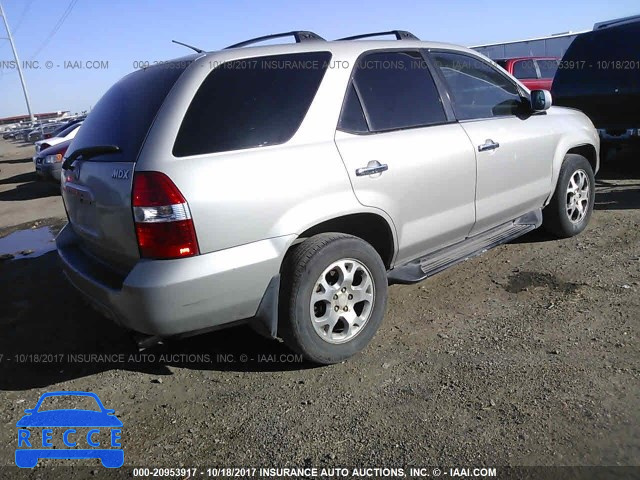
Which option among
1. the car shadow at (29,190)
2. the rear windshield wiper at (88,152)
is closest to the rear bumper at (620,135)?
the rear windshield wiper at (88,152)

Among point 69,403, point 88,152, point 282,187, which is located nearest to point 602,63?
point 282,187

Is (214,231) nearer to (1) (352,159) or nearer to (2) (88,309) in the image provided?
(1) (352,159)

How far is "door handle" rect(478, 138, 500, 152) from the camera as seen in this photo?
377 centimetres

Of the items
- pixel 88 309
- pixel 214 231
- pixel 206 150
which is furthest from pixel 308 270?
pixel 88 309

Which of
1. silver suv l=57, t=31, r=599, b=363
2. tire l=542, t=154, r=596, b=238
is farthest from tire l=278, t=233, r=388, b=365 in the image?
tire l=542, t=154, r=596, b=238

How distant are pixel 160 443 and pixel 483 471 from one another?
1.53 m

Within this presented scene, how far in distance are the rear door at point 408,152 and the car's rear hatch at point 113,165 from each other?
3.58 feet

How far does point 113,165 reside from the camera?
9.00ft

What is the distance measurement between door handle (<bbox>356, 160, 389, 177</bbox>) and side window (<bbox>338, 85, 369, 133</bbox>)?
218mm

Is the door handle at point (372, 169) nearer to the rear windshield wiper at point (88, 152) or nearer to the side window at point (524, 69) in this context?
the rear windshield wiper at point (88, 152)

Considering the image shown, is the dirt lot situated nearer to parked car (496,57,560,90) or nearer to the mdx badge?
the mdx badge

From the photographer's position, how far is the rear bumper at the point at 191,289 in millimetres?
2541

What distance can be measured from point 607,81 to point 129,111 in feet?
22.5

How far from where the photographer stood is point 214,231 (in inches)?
102
